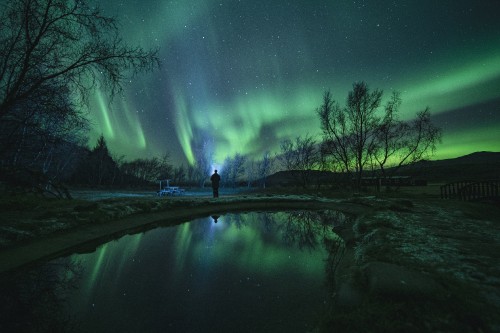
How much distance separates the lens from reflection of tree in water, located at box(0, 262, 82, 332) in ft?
11.6

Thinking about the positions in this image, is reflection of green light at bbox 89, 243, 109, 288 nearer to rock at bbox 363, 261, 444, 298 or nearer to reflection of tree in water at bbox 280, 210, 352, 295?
reflection of tree in water at bbox 280, 210, 352, 295

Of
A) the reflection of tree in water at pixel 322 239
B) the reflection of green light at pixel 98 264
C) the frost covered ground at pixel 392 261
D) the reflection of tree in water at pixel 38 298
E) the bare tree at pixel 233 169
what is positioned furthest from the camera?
the bare tree at pixel 233 169

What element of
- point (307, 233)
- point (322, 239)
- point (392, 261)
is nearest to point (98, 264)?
point (392, 261)

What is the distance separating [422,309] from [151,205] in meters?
14.9

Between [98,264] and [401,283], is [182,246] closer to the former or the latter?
[98,264]

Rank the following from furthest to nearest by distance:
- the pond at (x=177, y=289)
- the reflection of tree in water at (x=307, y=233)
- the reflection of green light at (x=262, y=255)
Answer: the reflection of tree in water at (x=307, y=233), the reflection of green light at (x=262, y=255), the pond at (x=177, y=289)

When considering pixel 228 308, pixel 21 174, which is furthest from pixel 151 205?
pixel 228 308

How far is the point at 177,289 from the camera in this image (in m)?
4.93

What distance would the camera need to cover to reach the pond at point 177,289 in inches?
145

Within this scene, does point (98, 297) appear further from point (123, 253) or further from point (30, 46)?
point (30, 46)

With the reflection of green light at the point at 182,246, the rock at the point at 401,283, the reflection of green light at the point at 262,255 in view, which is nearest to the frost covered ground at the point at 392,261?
the rock at the point at 401,283

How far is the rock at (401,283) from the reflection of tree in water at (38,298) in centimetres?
454

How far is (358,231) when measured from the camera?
938 centimetres

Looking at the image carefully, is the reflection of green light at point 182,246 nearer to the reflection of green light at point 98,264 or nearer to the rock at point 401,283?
the reflection of green light at point 98,264
